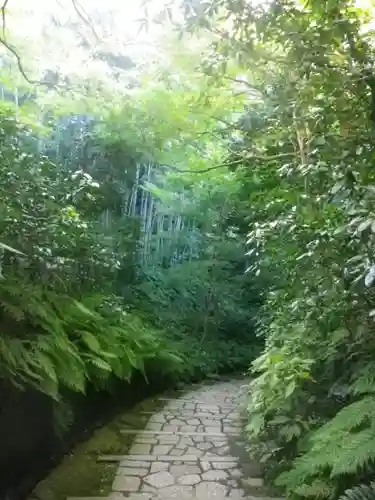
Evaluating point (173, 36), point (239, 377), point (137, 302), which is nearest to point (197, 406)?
point (137, 302)

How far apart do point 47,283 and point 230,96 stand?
2.20 m

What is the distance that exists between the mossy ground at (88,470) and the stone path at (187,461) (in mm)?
88

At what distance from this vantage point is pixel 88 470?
3.81 m

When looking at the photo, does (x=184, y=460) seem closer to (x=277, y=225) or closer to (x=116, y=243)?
(x=277, y=225)

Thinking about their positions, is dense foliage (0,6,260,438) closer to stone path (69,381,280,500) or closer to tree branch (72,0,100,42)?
stone path (69,381,280,500)

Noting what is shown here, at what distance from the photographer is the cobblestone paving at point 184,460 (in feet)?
11.3

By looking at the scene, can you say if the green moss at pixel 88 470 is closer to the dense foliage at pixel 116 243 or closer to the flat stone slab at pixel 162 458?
the flat stone slab at pixel 162 458

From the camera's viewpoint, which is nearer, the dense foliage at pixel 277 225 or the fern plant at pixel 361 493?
the fern plant at pixel 361 493

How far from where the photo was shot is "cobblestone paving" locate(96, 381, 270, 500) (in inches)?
136

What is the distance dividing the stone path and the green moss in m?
0.09

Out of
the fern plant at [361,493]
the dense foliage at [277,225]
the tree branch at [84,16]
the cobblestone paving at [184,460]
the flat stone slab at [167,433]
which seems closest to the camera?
the fern plant at [361,493]

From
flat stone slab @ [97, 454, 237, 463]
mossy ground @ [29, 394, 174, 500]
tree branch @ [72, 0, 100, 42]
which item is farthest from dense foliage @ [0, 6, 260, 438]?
tree branch @ [72, 0, 100, 42]

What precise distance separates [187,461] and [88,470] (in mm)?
742

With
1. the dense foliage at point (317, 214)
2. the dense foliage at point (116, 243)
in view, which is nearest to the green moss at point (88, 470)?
the dense foliage at point (116, 243)
